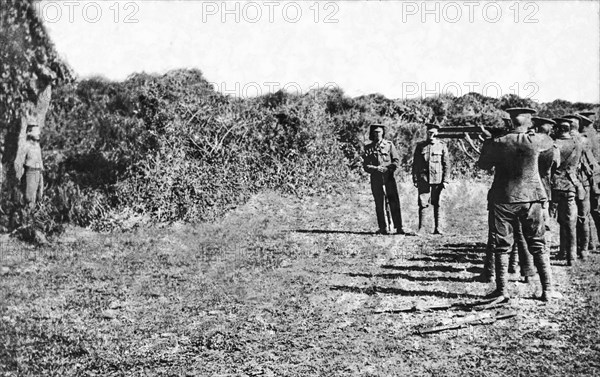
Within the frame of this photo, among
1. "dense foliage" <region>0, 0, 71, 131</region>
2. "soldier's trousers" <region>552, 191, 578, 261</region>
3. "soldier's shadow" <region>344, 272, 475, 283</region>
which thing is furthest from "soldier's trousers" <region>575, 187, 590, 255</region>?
"dense foliage" <region>0, 0, 71, 131</region>

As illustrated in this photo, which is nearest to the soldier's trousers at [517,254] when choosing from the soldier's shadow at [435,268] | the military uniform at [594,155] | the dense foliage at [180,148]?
the soldier's shadow at [435,268]

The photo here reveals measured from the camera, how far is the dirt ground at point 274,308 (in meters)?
4.84

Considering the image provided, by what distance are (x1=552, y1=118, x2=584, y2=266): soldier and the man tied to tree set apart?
191cm

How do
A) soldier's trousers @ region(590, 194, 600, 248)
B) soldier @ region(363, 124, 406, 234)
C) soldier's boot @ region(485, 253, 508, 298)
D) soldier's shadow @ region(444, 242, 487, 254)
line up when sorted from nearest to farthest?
soldier's boot @ region(485, 253, 508, 298) → soldier's trousers @ region(590, 194, 600, 248) → soldier's shadow @ region(444, 242, 487, 254) → soldier @ region(363, 124, 406, 234)

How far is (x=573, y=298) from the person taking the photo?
642cm

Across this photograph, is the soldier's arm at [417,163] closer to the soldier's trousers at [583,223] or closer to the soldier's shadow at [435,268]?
the soldier's shadow at [435,268]

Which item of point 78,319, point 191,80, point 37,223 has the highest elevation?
point 191,80

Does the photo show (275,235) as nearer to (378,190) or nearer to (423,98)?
(378,190)

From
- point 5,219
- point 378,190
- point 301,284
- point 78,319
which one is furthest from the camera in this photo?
point 378,190

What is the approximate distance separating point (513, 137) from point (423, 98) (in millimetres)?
12142

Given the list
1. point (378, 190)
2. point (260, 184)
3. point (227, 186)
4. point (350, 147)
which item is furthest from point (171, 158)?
point (350, 147)

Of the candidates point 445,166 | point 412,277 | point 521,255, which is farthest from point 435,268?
point 445,166

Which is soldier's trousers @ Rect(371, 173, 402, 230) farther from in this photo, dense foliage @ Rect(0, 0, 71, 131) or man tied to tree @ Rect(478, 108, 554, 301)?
dense foliage @ Rect(0, 0, 71, 131)

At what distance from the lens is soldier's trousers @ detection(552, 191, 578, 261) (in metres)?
7.87
